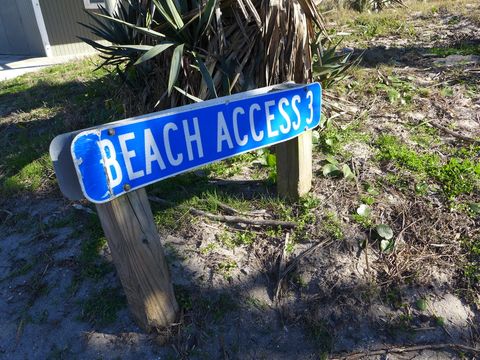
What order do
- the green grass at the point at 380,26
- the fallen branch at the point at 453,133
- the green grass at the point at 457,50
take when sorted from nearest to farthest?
1. the fallen branch at the point at 453,133
2. the green grass at the point at 457,50
3. the green grass at the point at 380,26

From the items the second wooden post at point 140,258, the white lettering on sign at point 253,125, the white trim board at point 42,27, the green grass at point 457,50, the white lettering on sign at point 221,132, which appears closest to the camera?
the second wooden post at point 140,258

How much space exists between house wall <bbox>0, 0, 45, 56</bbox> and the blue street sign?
32.9 ft

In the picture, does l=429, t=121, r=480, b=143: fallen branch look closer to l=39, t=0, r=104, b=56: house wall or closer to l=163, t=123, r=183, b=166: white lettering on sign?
l=163, t=123, r=183, b=166: white lettering on sign

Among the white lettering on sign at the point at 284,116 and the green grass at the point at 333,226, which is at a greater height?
the white lettering on sign at the point at 284,116

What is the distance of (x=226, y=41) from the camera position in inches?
146

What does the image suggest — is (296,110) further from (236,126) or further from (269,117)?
(236,126)

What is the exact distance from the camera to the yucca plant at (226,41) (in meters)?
3.46

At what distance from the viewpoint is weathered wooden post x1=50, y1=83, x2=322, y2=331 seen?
160cm

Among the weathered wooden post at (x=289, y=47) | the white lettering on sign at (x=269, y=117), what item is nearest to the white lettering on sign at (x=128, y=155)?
the white lettering on sign at (x=269, y=117)

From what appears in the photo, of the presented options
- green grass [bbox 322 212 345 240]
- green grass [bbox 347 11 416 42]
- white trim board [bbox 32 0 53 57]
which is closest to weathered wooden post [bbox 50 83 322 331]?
green grass [bbox 322 212 345 240]

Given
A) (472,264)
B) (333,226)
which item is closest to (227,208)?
(333,226)

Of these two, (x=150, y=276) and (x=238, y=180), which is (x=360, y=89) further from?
(x=150, y=276)

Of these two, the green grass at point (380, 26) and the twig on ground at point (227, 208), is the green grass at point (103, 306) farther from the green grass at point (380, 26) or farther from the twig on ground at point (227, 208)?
the green grass at point (380, 26)

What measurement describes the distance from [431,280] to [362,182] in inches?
35.8
